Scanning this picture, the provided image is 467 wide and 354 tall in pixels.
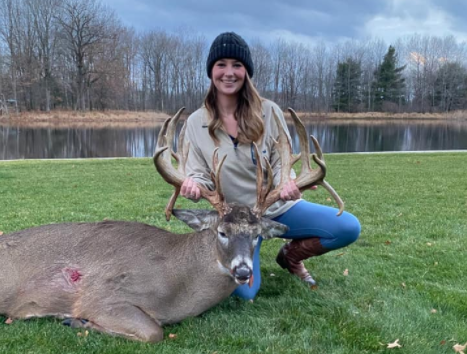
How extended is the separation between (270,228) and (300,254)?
35.2 inches

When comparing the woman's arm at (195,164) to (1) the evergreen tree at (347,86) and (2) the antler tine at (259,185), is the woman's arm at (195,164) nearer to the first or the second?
(2) the antler tine at (259,185)

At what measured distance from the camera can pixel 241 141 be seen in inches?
152

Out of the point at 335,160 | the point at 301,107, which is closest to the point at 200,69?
the point at 301,107

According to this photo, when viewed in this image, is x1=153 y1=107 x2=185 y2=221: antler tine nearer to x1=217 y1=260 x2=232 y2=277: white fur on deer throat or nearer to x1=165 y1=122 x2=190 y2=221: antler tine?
x1=165 y1=122 x2=190 y2=221: antler tine

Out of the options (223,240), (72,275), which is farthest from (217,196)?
(72,275)

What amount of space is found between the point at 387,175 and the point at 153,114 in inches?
1683

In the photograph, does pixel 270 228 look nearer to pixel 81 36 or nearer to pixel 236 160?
pixel 236 160

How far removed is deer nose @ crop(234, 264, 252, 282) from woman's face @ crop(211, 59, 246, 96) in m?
1.54

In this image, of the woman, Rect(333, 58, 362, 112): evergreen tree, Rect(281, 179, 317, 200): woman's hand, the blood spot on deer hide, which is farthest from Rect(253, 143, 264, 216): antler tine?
Rect(333, 58, 362, 112): evergreen tree

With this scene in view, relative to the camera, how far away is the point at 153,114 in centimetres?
5125

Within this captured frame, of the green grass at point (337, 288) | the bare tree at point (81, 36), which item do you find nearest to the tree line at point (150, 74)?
the bare tree at point (81, 36)

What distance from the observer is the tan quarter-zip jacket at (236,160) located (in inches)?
153

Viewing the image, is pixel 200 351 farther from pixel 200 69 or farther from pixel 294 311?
pixel 200 69

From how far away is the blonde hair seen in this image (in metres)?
3.83
